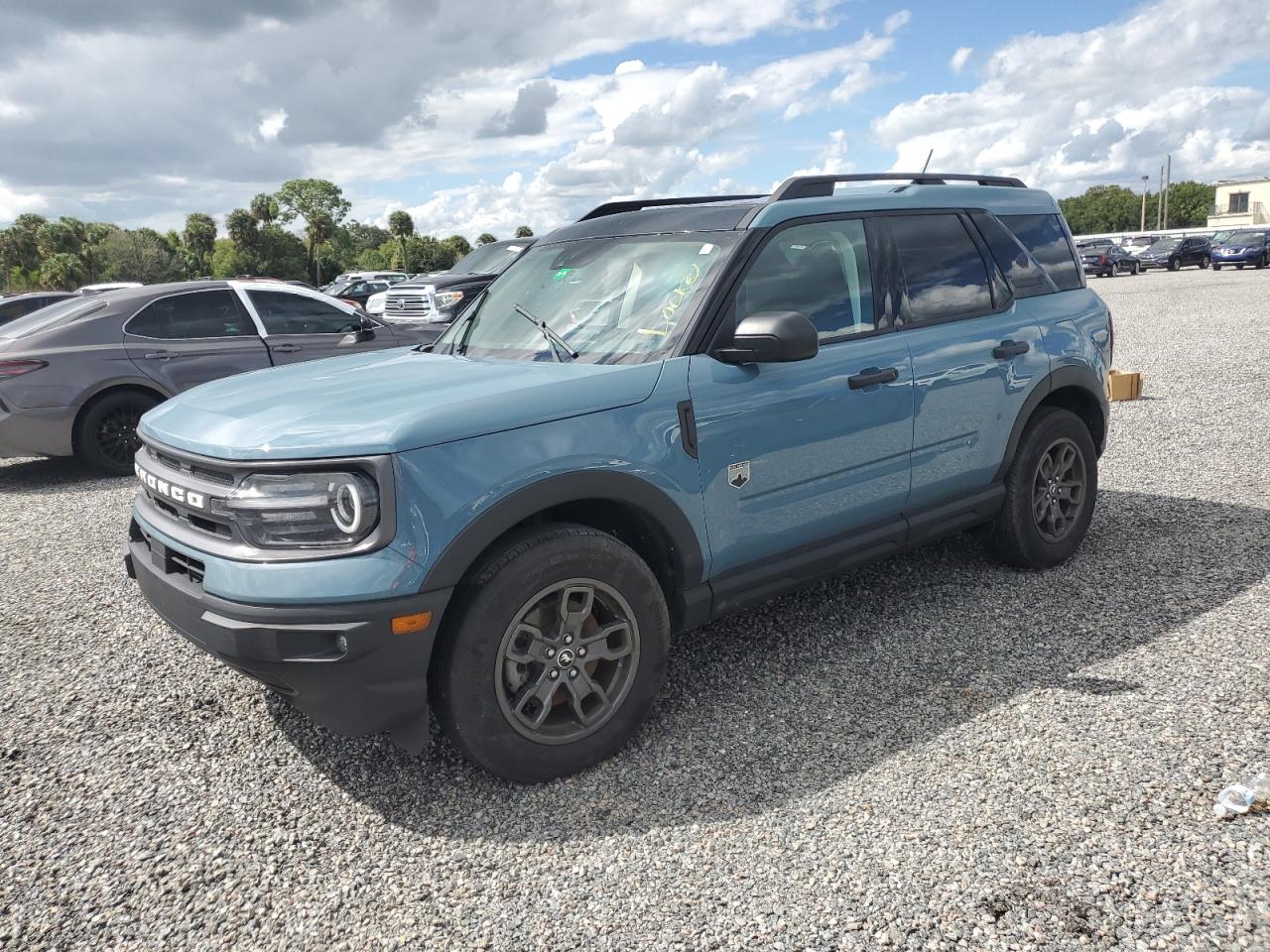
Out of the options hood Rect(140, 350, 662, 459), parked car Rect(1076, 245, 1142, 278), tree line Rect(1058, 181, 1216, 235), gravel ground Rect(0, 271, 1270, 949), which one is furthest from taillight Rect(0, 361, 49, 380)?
tree line Rect(1058, 181, 1216, 235)

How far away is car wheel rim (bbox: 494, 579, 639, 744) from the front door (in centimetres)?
49

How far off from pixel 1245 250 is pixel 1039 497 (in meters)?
41.8

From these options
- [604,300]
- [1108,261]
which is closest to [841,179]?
[604,300]

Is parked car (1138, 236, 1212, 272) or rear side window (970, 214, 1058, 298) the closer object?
rear side window (970, 214, 1058, 298)

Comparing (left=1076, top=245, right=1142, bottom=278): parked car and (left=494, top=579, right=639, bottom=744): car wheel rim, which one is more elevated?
(left=1076, top=245, right=1142, bottom=278): parked car

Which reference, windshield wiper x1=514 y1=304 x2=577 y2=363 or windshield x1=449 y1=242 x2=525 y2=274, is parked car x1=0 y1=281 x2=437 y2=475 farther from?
windshield x1=449 y1=242 x2=525 y2=274

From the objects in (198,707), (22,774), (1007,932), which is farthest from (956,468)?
(22,774)

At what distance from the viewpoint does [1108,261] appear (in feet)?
135

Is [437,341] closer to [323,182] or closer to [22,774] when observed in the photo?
[22,774]

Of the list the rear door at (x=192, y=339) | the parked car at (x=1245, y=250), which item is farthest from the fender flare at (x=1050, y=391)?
the parked car at (x=1245, y=250)

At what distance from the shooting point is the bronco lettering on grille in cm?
297

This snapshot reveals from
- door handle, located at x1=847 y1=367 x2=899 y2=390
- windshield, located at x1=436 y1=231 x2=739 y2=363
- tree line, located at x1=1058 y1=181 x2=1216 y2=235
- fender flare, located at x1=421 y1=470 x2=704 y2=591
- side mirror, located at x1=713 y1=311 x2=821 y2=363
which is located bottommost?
fender flare, located at x1=421 y1=470 x2=704 y2=591

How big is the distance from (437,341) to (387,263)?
9610cm

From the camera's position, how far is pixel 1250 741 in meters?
3.18
